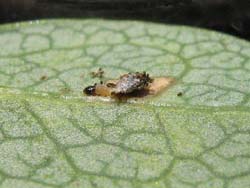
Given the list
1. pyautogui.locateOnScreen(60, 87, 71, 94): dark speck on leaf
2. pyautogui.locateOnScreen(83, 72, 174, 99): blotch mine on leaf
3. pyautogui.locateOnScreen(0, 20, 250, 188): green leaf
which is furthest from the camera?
pyautogui.locateOnScreen(60, 87, 71, 94): dark speck on leaf

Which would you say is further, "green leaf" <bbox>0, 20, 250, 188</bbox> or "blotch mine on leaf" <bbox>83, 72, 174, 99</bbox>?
"blotch mine on leaf" <bbox>83, 72, 174, 99</bbox>

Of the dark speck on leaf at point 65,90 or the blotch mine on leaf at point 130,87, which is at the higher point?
the blotch mine on leaf at point 130,87

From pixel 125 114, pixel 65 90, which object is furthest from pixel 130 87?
pixel 65 90

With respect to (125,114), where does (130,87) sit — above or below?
above

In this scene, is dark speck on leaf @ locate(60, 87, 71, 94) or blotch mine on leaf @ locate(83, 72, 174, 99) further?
dark speck on leaf @ locate(60, 87, 71, 94)

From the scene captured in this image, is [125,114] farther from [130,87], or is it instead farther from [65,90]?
[65,90]

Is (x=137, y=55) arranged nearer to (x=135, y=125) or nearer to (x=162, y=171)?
(x=135, y=125)

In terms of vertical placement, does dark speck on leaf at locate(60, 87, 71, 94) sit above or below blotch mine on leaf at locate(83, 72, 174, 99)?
below

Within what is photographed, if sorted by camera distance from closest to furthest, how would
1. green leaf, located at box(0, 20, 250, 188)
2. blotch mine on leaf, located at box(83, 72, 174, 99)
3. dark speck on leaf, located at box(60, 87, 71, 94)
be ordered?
green leaf, located at box(0, 20, 250, 188) < blotch mine on leaf, located at box(83, 72, 174, 99) < dark speck on leaf, located at box(60, 87, 71, 94)
